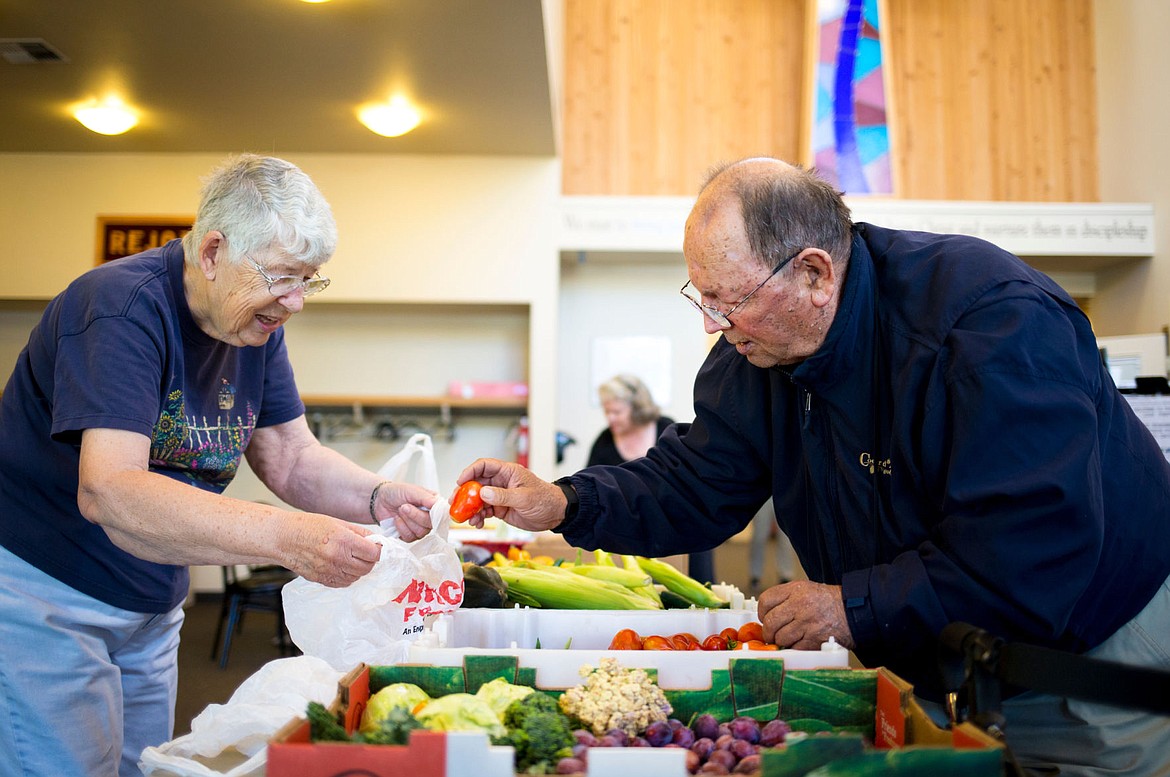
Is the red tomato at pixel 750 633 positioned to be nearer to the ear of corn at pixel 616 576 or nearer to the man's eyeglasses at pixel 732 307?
the man's eyeglasses at pixel 732 307

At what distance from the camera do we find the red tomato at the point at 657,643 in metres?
1.55

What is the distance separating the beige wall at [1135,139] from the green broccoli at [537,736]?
6.47 m

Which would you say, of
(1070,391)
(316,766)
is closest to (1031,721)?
(1070,391)

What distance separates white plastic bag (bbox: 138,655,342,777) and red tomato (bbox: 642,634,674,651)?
1.64 ft

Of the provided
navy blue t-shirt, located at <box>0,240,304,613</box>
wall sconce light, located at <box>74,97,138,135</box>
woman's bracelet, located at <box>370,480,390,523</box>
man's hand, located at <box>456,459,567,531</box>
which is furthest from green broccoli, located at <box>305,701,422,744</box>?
wall sconce light, located at <box>74,97,138,135</box>

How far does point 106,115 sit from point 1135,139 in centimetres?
660

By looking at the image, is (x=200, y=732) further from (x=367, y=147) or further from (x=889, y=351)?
(x=367, y=147)

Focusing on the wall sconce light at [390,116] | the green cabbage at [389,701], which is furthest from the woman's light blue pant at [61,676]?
the wall sconce light at [390,116]

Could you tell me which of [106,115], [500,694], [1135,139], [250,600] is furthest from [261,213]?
[1135,139]

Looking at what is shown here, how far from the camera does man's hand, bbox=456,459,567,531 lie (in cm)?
174

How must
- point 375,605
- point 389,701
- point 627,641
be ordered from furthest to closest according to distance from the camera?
point 375,605
point 627,641
point 389,701

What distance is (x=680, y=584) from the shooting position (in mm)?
2428

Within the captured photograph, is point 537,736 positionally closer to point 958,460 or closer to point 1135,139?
point 958,460

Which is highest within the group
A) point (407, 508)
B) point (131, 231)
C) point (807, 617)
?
point (131, 231)
